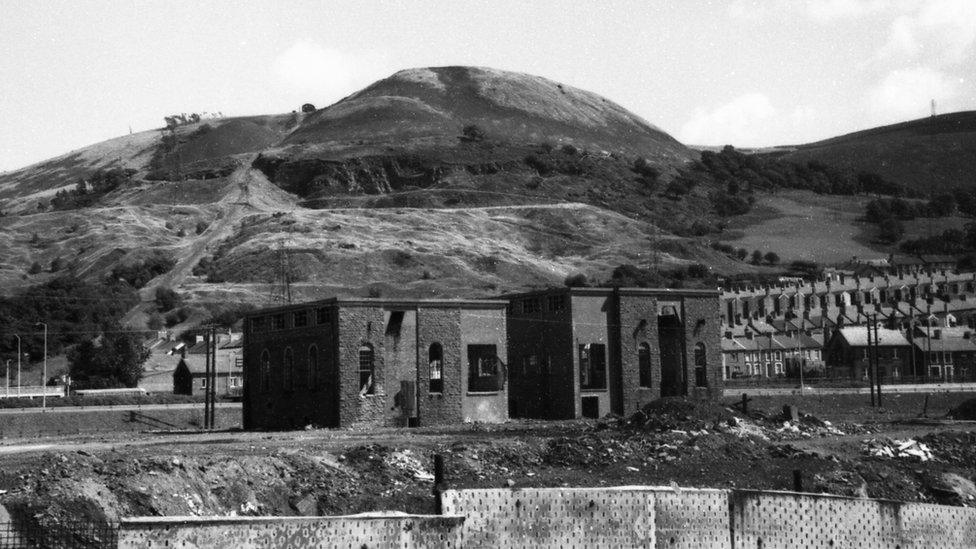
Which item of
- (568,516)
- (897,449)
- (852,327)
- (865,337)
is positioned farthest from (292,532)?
(852,327)

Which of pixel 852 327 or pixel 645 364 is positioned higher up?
pixel 852 327

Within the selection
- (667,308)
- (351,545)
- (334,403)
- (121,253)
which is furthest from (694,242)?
(351,545)

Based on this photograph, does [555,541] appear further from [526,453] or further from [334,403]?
[334,403]

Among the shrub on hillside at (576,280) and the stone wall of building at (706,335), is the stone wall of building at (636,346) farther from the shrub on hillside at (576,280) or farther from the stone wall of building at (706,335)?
the shrub on hillside at (576,280)

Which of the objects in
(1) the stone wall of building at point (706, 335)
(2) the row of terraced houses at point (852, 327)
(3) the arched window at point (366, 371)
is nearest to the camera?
(3) the arched window at point (366, 371)

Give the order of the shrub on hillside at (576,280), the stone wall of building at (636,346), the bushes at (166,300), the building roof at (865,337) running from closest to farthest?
the stone wall of building at (636,346) < the building roof at (865,337) < the bushes at (166,300) < the shrub on hillside at (576,280)

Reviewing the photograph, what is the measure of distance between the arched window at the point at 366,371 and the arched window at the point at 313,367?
6.87 feet

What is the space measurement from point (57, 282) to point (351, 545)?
140875mm

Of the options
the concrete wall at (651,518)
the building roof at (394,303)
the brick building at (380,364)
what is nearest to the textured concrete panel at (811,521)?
the concrete wall at (651,518)

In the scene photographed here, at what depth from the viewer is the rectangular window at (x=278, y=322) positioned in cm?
5876

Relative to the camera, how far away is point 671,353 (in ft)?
211

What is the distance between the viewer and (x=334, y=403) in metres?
53.2

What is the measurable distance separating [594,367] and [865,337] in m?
53.8

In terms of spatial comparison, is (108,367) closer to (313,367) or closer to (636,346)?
(313,367)
